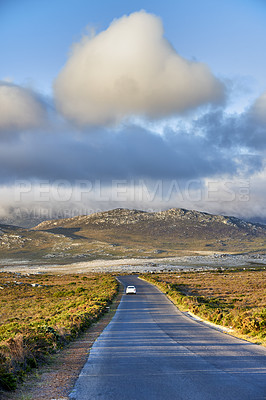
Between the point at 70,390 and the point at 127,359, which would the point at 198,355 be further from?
the point at 70,390

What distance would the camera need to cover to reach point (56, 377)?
1013 centimetres

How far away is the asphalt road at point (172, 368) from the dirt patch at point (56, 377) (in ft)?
1.08

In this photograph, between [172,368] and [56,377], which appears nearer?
[56,377]

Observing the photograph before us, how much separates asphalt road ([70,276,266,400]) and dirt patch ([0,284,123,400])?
1.08 ft

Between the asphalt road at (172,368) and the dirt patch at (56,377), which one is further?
the dirt patch at (56,377)

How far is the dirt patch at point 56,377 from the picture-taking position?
27.4 feet

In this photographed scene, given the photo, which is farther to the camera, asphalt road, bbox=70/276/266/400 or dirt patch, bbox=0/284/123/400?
dirt patch, bbox=0/284/123/400

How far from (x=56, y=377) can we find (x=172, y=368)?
3679 mm

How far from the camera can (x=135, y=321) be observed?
23.8m

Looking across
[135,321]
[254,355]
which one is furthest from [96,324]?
[254,355]

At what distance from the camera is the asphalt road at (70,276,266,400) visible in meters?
8.14

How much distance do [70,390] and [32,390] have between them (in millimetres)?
1083

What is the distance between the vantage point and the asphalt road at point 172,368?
26.7 feet

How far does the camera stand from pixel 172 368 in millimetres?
10500
